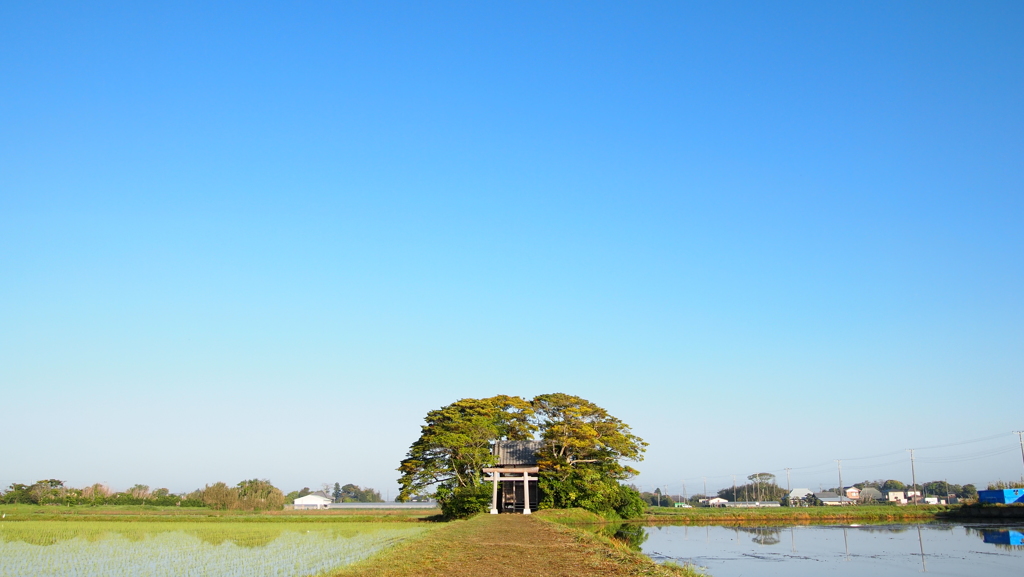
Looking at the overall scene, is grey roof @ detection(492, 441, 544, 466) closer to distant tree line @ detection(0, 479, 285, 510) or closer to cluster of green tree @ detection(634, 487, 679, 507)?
distant tree line @ detection(0, 479, 285, 510)

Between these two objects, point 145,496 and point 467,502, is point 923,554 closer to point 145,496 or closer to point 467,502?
point 467,502

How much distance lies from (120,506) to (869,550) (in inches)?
1904

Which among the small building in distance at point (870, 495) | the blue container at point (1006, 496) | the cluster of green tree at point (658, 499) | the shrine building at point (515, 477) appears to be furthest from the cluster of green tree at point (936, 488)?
the shrine building at point (515, 477)

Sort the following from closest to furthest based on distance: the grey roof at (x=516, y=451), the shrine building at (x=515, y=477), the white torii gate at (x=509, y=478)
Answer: the white torii gate at (x=509, y=478)
the shrine building at (x=515, y=477)
the grey roof at (x=516, y=451)

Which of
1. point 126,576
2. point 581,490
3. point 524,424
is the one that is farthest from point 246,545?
point 524,424

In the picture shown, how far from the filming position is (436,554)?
1288 cm

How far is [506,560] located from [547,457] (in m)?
24.3

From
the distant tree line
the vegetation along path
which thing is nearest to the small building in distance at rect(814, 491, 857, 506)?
the distant tree line

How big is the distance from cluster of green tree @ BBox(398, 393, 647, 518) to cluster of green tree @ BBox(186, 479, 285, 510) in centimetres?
2051

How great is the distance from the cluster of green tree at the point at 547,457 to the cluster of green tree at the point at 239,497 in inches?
807

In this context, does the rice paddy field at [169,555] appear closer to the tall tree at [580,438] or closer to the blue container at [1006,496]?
the tall tree at [580,438]

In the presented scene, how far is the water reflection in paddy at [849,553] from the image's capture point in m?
16.0

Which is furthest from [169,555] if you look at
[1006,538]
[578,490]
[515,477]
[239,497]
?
[239,497]

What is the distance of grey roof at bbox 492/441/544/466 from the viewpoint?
38.8m
